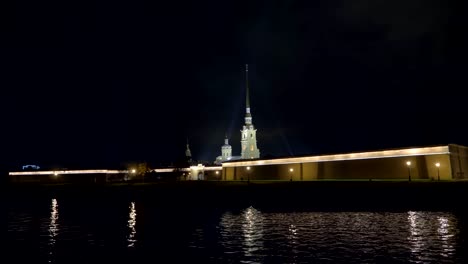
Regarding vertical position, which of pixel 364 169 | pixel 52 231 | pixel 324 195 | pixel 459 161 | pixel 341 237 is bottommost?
pixel 52 231

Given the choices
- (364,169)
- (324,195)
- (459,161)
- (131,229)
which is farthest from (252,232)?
(459,161)

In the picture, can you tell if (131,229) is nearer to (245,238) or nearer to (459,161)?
(245,238)

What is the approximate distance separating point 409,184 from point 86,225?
35.4m

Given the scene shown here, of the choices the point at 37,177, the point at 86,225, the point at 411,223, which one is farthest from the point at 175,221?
the point at 37,177

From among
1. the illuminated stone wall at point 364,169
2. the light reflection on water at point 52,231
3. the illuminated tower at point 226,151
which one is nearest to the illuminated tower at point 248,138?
the illuminated tower at point 226,151

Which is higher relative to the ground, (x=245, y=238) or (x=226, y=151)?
(x=226, y=151)

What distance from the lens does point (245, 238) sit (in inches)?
1049

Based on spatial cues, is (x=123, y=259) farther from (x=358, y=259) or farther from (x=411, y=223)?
(x=411, y=223)

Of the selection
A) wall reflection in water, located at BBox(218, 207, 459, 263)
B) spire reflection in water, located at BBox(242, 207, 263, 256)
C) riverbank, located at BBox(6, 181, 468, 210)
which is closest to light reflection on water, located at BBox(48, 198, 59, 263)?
wall reflection in water, located at BBox(218, 207, 459, 263)

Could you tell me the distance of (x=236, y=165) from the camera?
Answer: 10375 cm

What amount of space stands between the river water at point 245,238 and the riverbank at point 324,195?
17.7ft

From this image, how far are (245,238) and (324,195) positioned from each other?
1065 inches

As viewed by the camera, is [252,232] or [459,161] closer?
[252,232]

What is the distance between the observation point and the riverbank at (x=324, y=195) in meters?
43.0
